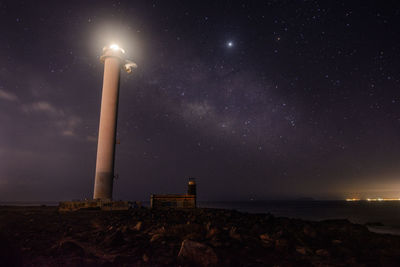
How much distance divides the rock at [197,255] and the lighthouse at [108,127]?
77.2 ft

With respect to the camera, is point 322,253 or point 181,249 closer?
point 181,249

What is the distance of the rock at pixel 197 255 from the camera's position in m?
7.12

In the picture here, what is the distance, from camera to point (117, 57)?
32969 mm

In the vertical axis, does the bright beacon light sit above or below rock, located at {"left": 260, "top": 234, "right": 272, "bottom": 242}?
above

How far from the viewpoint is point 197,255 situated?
7219 millimetres

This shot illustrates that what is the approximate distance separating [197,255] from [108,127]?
25464mm

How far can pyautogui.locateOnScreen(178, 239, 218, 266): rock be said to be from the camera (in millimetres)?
7117

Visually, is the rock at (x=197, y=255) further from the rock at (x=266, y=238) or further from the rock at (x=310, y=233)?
the rock at (x=310, y=233)

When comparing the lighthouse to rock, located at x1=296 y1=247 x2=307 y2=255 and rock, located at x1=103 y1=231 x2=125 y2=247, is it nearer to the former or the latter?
rock, located at x1=103 y1=231 x2=125 y2=247

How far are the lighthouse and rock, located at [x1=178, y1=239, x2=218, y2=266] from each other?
2352 cm

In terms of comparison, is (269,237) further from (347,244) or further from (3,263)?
(3,263)

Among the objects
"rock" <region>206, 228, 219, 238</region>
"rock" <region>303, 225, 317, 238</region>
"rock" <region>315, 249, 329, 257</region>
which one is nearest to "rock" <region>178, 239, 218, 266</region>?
"rock" <region>206, 228, 219, 238</region>

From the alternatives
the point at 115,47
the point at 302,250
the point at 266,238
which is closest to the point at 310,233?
the point at 266,238

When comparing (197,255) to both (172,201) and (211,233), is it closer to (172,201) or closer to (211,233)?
(211,233)
